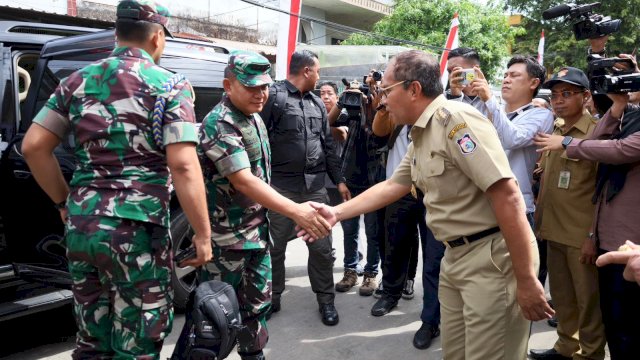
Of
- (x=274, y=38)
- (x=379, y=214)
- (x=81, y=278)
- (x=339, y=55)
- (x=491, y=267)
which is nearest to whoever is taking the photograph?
(x=491, y=267)

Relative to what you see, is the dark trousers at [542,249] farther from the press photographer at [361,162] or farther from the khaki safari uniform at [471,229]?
the khaki safari uniform at [471,229]

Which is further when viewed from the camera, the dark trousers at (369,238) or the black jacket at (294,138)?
the dark trousers at (369,238)

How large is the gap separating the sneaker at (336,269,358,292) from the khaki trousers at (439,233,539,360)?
2.38 m

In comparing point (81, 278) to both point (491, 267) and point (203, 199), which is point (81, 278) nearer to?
point (203, 199)

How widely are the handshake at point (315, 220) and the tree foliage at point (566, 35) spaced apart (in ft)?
56.9

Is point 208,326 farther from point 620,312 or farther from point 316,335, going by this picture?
point 620,312

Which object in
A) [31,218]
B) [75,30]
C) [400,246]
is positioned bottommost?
[400,246]

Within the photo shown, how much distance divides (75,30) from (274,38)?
1356 cm

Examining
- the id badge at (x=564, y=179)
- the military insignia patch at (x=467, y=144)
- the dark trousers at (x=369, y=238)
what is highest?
the military insignia patch at (x=467, y=144)

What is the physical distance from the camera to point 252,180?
8.79ft

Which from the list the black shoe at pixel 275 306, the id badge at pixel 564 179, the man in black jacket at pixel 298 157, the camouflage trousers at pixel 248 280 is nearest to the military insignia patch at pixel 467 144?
the camouflage trousers at pixel 248 280

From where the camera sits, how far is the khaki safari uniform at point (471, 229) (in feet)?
6.77

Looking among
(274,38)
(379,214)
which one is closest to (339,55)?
(274,38)

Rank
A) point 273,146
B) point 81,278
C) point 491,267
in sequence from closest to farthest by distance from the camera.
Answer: point 491,267 → point 81,278 → point 273,146
